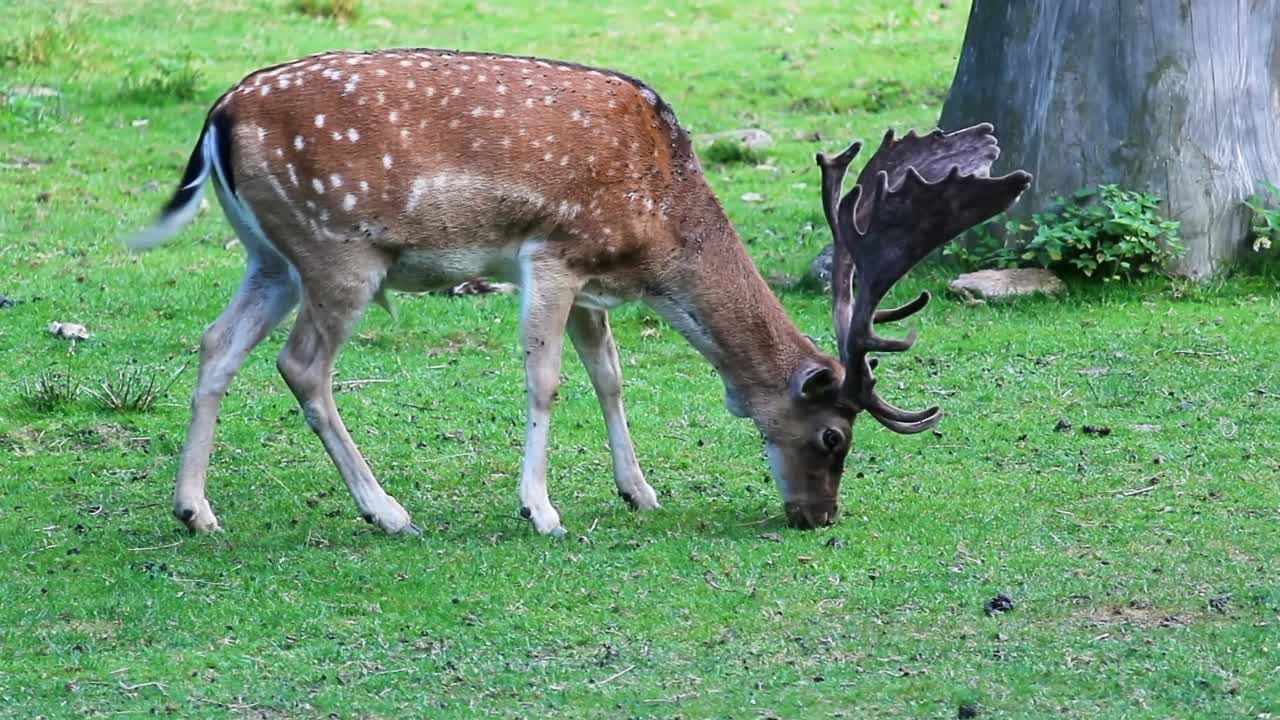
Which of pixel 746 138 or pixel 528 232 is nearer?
pixel 528 232

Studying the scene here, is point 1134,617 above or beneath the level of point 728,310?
beneath

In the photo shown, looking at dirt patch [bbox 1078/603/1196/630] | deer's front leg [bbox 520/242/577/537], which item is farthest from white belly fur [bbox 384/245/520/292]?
dirt patch [bbox 1078/603/1196/630]

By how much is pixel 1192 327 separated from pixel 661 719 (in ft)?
20.1

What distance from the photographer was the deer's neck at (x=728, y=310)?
7.91 m

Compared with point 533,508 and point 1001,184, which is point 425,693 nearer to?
point 533,508

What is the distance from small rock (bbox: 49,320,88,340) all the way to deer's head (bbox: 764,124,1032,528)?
483cm

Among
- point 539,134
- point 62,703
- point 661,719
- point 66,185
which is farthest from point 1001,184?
point 66,185

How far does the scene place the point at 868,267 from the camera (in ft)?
24.7

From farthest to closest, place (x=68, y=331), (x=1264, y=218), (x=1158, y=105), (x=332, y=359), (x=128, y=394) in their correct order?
(x=1264, y=218) < (x=1158, y=105) < (x=68, y=331) < (x=128, y=394) < (x=332, y=359)

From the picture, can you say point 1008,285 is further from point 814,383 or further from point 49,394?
point 49,394

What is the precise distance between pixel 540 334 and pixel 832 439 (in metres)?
1.28

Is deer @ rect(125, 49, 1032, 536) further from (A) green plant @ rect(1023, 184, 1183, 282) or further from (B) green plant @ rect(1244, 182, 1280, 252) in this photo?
(B) green plant @ rect(1244, 182, 1280, 252)

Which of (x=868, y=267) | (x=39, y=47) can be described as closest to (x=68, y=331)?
(x=868, y=267)

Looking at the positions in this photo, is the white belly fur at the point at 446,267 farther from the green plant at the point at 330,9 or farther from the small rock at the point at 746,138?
the green plant at the point at 330,9
